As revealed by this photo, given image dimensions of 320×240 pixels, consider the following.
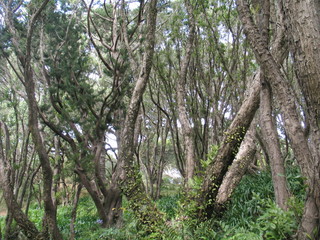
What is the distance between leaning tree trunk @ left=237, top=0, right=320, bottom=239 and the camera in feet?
8.71

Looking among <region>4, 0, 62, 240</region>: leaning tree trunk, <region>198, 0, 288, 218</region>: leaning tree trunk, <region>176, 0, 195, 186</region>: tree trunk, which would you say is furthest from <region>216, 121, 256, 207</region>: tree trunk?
<region>4, 0, 62, 240</region>: leaning tree trunk

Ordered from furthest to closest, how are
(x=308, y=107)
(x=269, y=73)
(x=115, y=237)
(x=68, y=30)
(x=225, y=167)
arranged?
(x=68, y=30) < (x=115, y=237) < (x=225, y=167) < (x=269, y=73) < (x=308, y=107)

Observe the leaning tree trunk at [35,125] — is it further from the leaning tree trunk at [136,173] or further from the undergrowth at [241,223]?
the leaning tree trunk at [136,173]

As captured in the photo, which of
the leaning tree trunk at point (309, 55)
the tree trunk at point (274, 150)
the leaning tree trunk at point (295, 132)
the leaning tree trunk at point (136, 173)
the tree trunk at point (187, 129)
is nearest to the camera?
the leaning tree trunk at point (309, 55)

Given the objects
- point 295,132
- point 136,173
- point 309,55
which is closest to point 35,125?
point 136,173

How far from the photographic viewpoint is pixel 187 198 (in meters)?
4.46

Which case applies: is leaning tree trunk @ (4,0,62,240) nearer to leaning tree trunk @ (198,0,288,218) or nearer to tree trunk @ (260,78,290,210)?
leaning tree trunk @ (198,0,288,218)

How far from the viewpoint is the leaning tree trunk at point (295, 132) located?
2.65 m

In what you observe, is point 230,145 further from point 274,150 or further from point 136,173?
point 136,173

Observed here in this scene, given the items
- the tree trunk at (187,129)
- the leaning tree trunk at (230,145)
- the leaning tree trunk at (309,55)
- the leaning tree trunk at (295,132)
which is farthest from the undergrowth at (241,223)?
the tree trunk at (187,129)

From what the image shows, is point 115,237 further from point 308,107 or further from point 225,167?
point 308,107

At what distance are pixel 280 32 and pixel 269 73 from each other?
68.0 inches

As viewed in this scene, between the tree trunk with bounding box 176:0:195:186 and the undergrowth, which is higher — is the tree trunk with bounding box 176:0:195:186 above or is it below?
above

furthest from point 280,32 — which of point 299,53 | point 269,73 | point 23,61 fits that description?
point 23,61
